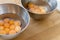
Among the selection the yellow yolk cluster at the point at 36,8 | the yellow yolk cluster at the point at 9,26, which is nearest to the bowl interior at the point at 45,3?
the yellow yolk cluster at the point at 36,8

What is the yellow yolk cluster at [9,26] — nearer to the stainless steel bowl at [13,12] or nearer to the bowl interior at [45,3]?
the stainless steel bowl at [13,12]

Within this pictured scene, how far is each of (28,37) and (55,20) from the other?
216 mm

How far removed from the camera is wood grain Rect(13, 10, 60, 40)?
762 mm

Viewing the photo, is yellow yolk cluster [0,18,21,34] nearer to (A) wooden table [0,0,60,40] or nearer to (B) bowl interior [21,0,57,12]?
(A) wooden table [0,0,60,40]

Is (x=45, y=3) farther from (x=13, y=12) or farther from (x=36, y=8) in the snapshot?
(x=13, y=12)

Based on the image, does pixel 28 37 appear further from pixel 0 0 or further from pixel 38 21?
pixel 0 0

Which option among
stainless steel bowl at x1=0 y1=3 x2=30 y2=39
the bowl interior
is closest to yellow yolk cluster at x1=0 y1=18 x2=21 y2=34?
stainless steel bowl at x1=0 y1=3 x2=30 y2=39

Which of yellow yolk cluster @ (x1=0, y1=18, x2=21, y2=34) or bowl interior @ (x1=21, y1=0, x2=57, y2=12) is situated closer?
yellow yolk cluster @ (x1=0, y1=18, x2=21, y2=34)

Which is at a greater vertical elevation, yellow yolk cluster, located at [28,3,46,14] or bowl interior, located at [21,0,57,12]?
bowl interior, located at [21,0,57,12]

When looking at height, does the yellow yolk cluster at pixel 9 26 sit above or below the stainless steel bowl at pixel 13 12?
below

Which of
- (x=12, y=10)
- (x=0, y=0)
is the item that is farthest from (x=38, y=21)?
(x=0, y=0)

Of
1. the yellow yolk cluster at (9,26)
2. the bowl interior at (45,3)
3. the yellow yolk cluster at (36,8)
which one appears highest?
the bowl interior at (45,3)

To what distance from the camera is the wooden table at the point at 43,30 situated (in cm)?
76

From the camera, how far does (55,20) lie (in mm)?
A: 870
